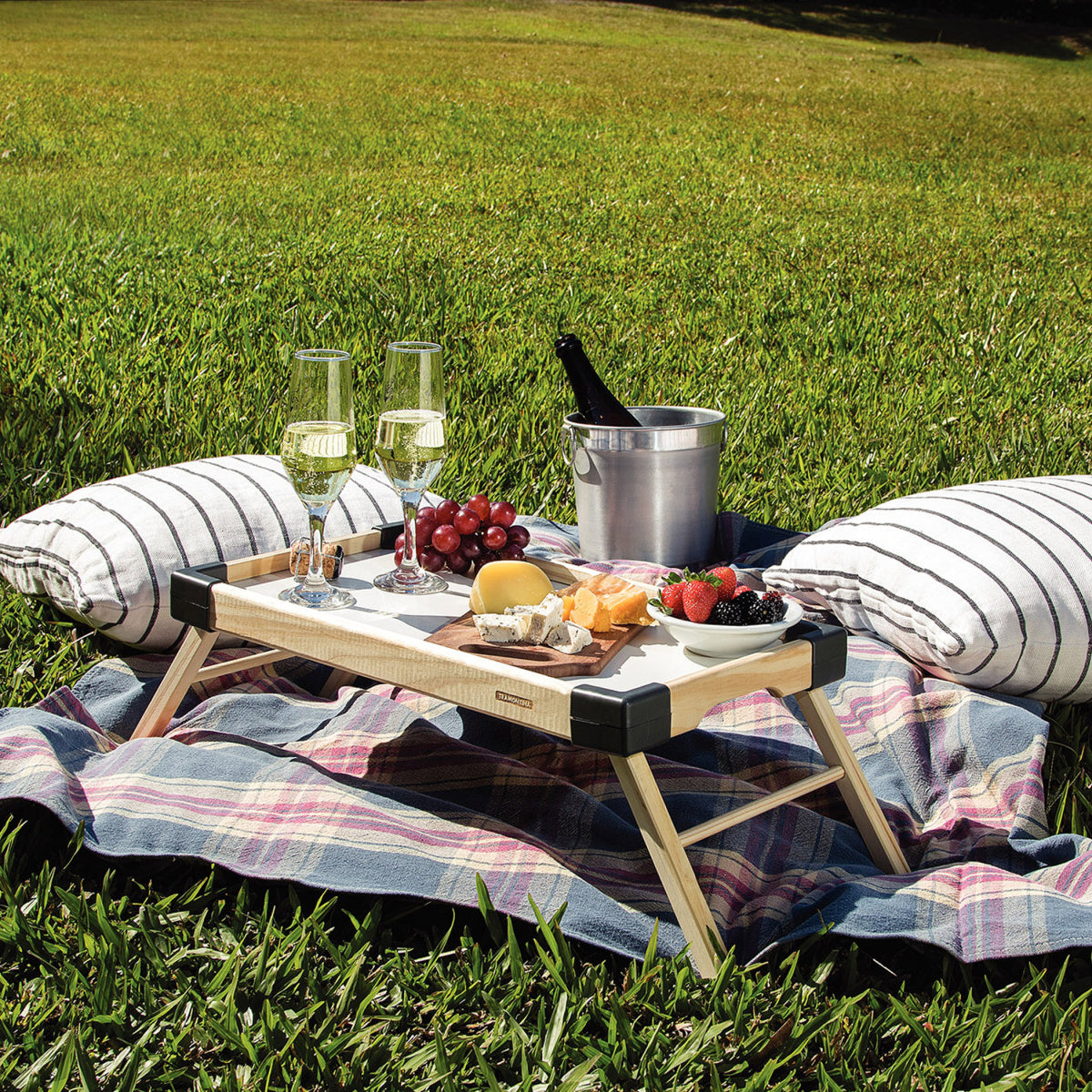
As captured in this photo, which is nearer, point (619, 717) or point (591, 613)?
point (619, 717)

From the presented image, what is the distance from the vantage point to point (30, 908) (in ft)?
6.61

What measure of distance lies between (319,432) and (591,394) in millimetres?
1477

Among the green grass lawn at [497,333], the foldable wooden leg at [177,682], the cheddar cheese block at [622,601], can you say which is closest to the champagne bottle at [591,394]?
the green grass lawn at [497,333]

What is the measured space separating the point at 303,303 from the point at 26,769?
409cm

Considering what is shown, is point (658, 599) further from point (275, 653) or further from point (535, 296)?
point (535, 296)

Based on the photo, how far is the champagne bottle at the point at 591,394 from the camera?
3.50 m

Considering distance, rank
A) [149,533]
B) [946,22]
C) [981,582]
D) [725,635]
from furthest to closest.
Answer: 1. [946,22]
2. [149,533]
3. [981,582]
4. [725,635]

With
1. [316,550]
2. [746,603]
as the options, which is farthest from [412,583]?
[746,603]

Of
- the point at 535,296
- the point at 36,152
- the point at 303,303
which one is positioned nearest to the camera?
the point at 303,303

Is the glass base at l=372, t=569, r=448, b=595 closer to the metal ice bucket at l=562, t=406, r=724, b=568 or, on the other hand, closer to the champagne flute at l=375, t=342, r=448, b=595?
the champagne flute at l=375, t=342, r=448, b=595

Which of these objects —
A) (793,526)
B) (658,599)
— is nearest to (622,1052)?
(658,599)

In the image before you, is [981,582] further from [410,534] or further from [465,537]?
[410,534]

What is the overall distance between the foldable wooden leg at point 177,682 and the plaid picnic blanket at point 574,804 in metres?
0.09

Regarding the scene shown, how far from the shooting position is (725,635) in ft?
6.51
